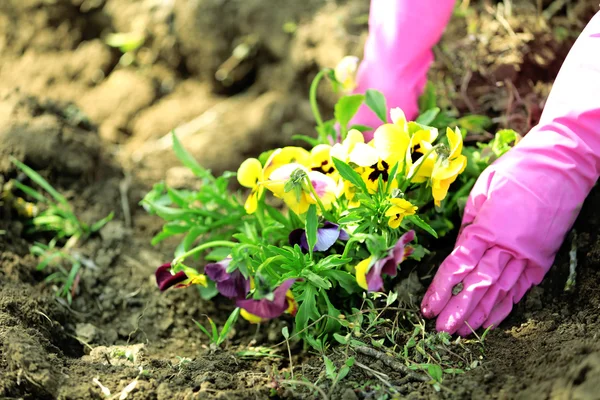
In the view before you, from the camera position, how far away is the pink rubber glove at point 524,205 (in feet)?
4.40

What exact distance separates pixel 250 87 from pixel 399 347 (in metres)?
1.54

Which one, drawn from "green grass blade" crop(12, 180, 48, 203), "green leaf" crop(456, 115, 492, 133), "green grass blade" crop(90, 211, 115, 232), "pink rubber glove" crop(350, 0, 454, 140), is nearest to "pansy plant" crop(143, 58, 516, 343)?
"pink rubber glove" crop(350, 0, 454, 140)

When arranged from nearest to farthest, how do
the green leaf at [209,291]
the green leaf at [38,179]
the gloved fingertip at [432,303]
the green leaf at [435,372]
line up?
the green leaf at [435,372]
the gloved fingertip at [432,303]
the green leaf at [209,291]
the green leaf at [38,179]

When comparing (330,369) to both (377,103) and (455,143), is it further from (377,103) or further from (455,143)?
(377,103)

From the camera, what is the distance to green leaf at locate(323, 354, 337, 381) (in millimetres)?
1200

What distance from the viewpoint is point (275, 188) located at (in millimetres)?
1344

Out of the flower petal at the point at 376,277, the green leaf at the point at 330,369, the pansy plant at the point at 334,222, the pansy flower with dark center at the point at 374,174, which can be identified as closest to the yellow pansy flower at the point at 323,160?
the pansy plant at the point at 334,222

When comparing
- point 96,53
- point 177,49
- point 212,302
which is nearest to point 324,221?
point 212,302

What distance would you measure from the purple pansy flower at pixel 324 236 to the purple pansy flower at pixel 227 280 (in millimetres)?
142

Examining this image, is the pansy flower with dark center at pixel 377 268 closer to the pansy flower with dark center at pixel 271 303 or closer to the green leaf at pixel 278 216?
the pansy flower with dark center at pixel 271 303

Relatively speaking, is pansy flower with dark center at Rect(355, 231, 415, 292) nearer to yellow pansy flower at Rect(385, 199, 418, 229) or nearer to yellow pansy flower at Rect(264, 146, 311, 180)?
yellow pansy flower at Rect(385, 199, 418, 229)

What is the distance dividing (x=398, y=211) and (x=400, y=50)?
61 centimetres

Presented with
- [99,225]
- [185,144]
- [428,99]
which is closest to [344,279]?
[428,99]

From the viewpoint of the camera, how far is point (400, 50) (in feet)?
5.55
